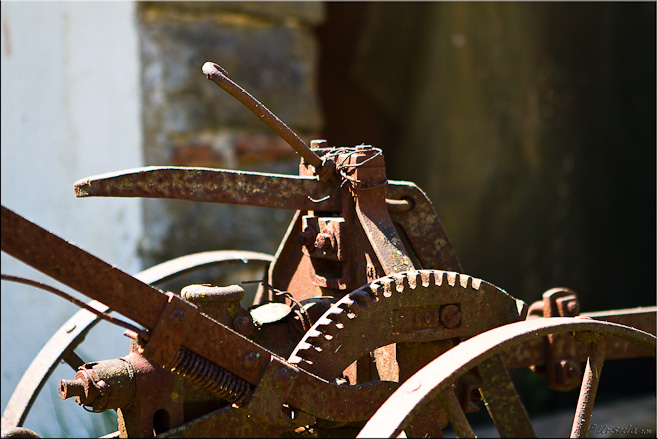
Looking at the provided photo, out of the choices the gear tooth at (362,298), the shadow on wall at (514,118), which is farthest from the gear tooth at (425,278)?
the shadow on wall at (514,118)

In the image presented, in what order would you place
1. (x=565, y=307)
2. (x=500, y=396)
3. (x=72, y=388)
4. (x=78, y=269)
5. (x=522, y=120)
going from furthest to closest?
(x=522, y=120)
(x=565, y=307)
(x=500, y=396)
(x=72, y=388)
(x=78, y=269)

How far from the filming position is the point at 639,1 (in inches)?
163

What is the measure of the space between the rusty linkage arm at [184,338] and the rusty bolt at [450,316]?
22 cm

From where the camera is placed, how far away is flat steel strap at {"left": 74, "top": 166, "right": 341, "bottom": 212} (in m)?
1.43

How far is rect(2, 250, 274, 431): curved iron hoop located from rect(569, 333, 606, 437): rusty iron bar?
0.85 m

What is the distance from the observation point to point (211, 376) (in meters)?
1.31

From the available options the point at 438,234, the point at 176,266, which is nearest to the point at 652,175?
the point at 438,234

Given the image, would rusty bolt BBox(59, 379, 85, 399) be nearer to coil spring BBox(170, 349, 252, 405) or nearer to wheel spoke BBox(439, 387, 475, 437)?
coil spring BBox(170, 349, 252, 405)

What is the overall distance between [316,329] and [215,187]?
35 centimetres

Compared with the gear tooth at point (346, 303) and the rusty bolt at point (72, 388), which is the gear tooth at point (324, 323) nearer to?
the gear tooth at point (346, 303)

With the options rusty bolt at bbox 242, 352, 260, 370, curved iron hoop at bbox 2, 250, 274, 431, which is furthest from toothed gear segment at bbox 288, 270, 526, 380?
curved iron hoop at bbox 2, 250, 274, 431

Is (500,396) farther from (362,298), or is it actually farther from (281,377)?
(281,377)

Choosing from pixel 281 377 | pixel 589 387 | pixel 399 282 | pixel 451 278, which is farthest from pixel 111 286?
pixel 589 387

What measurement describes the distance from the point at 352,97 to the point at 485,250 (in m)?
1.06
